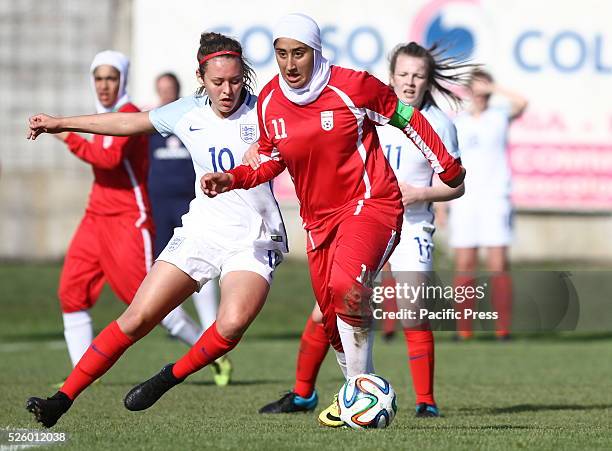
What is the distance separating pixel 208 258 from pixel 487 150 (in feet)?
25.1

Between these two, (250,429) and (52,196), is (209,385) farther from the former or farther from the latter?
(52,196)

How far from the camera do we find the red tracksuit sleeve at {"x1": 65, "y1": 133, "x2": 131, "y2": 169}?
9.42 m

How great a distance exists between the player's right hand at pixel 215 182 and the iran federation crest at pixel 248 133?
618mm

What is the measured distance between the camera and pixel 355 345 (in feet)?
23.4

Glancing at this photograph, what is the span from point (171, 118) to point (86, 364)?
4.63 ft

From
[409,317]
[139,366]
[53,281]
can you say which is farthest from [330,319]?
[53,281]

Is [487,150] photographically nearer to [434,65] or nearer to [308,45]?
[434,65]

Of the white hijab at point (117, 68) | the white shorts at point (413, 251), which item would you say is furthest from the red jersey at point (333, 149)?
the white hijab at point (117, 68)

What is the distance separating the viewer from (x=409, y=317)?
8.52 m

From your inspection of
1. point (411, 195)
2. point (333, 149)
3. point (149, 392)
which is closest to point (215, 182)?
point (333, 149)

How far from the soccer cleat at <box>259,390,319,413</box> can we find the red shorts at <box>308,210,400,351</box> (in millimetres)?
1484

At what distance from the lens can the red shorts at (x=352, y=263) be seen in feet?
22.6

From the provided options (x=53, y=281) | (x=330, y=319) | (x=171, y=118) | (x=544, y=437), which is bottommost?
(x=53, y=281)

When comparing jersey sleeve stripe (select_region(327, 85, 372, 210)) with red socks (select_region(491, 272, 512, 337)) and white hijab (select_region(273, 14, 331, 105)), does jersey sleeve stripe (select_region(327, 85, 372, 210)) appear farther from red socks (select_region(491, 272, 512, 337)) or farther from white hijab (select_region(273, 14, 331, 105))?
red socks (select_region(491, 272, 512, 337))
